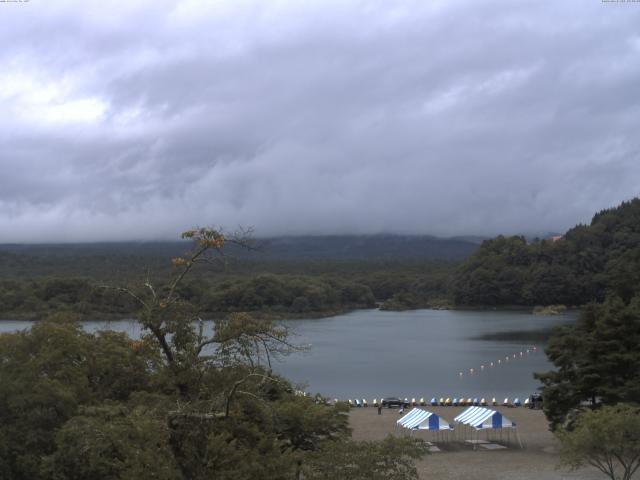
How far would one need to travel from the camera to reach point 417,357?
56219mm

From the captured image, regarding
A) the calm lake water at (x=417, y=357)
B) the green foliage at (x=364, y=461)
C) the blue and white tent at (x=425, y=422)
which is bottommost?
the calm lake water at (x=417, y=357)

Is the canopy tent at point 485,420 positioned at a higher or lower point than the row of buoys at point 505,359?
higher

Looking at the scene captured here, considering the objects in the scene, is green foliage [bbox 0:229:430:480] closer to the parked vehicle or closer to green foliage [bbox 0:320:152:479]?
green foliage [bbox 0:320:152:479]

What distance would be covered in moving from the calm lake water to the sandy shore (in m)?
4.81

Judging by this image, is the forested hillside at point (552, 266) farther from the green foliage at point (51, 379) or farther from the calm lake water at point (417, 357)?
the green foliage at point (51, 379)

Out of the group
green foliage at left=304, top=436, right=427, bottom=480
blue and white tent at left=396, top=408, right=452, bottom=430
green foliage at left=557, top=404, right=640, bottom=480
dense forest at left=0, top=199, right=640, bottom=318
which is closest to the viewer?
green foliage at left=304, top=436, right=427, bottom=480

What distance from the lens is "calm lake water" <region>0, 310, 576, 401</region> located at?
4220 cm

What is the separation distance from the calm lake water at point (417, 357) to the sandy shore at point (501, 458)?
15.8 feet

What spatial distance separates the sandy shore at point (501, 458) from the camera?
20031mm

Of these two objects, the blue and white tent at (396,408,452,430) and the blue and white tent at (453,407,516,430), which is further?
the blue and white tent at (396,408,452,430)

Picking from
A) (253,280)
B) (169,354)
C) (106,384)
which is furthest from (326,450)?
(253,280)

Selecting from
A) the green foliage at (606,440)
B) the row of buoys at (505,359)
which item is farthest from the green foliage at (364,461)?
the row of buoys at (505,359)

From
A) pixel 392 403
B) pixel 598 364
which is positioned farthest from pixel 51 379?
pixel 392 403

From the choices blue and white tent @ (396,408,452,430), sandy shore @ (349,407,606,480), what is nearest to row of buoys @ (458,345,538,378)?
sandy shore @ (349,407,606,480)
